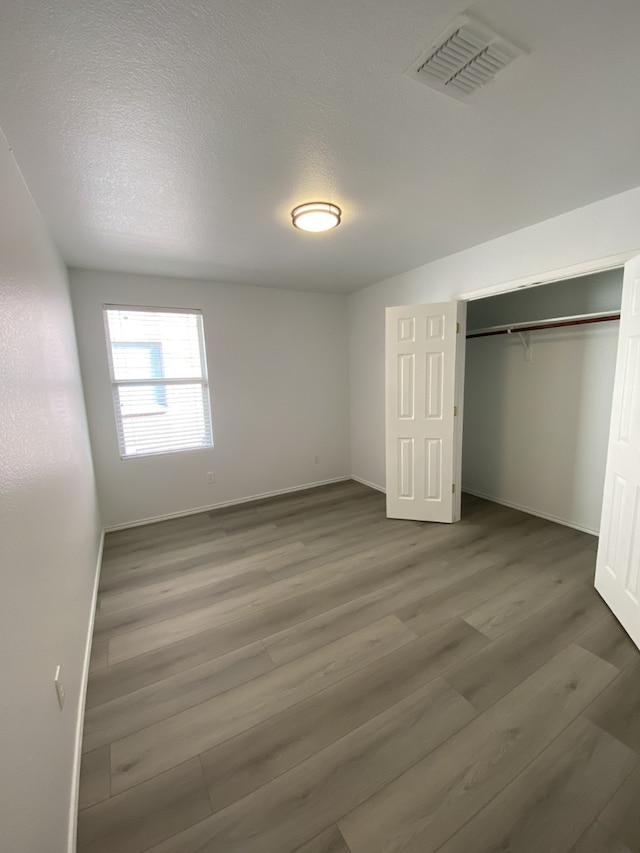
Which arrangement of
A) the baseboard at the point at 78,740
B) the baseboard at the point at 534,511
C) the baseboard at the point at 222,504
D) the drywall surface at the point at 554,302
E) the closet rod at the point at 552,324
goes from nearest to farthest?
the baseboard at the point at 78,740, the closet rod at the point at 552,324, the drywall surface at the point at 554,302, the baseboard at the point at 534,511, the baseboard at the point at 222,504

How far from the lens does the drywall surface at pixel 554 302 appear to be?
9.58 ft

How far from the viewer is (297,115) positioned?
1.38 metres

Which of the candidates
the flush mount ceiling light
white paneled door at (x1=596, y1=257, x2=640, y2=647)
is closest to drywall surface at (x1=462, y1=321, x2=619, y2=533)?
white paneled door at (x1=596, y1=257, x2=640, y2=647)

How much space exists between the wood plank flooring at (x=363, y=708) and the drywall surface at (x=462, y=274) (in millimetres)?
2095

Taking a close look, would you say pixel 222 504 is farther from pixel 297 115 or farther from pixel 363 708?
pixel 297 115

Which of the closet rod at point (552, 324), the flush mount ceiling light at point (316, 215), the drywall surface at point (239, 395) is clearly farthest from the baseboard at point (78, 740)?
the closet rod at point (552, 324)

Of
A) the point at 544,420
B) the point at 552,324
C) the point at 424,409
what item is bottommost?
the point at 544,420

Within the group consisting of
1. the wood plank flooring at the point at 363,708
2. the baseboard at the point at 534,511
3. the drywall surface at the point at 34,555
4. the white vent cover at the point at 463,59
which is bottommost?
the wood plank flooring at the point at 363,708

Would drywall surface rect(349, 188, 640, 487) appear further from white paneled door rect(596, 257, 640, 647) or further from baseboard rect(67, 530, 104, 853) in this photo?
baseboard rect(67, 530, 104, 853)

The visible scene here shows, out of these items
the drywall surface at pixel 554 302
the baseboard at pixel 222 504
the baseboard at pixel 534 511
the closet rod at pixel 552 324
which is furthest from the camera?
the baseboard at pixel 222 504

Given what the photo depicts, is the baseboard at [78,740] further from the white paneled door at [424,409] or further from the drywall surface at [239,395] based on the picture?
the white paneled door at [424,409]

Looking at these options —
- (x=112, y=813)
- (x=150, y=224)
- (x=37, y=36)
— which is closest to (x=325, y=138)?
(x=37, y=36)

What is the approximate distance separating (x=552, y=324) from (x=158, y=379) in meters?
3.82

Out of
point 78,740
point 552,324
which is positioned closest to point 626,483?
point 552,324
